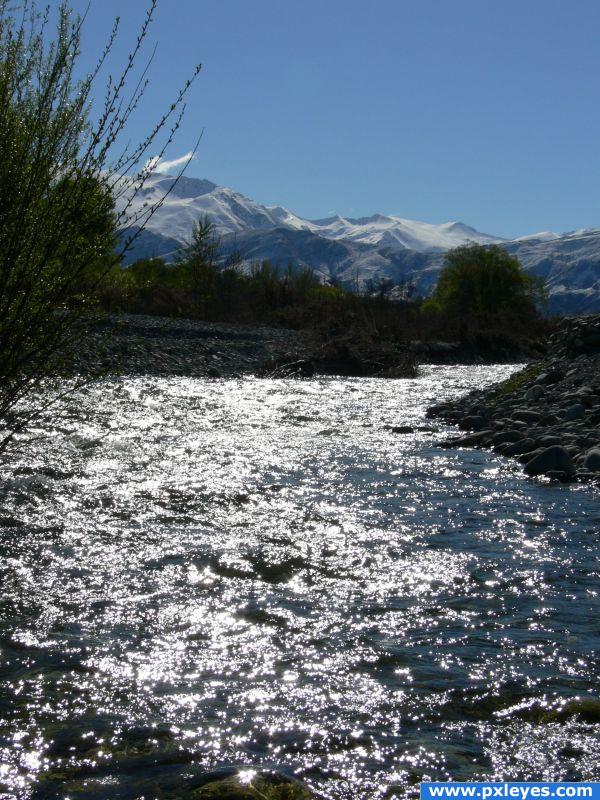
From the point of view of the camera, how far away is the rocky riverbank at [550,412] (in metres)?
11.8

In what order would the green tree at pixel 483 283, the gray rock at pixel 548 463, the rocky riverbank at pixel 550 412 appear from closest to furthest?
1. the gray rock at pixel 548 463
2. the rocky riverbank at pixel 550 412
3. the green tree at pixel 483 283

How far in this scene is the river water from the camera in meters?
3.95

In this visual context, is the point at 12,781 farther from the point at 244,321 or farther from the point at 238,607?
the point at 244,321

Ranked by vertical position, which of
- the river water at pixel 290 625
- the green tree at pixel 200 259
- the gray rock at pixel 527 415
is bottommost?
the river water at pixel 290 625

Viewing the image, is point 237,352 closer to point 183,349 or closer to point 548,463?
point 183,349

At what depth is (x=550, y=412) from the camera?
51.1 feet

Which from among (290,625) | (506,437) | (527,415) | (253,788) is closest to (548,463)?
(506,437)

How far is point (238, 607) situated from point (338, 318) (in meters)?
34.9

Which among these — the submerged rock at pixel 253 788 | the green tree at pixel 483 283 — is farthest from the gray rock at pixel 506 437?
the green tree at pixel 483 283

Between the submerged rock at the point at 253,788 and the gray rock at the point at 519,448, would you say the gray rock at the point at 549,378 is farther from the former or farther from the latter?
the submerged rock at the point at 253,788

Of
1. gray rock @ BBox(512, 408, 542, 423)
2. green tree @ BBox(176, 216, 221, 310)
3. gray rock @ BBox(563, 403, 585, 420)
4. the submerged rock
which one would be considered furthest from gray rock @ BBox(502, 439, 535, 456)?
green tree @ BBox(176, 216, 221, 310)

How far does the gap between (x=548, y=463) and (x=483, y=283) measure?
61732 mm

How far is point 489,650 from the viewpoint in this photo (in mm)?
5266

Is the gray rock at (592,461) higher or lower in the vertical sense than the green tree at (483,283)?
lower
